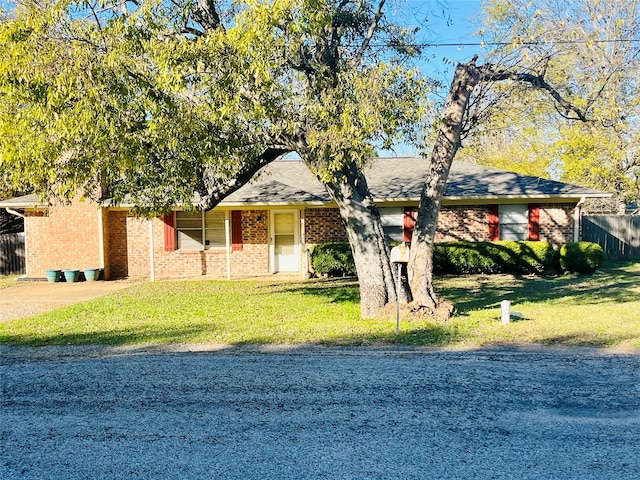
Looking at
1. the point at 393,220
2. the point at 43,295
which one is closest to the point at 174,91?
the point at 43,295

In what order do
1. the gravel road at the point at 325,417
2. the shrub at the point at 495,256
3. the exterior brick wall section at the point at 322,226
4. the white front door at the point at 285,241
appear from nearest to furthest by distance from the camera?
the gravel road at the point at 325,417 < the shrub at the point at 495,256 < the exterior brick wall section at the point at 322,226 < the white front door at the point at 285,241

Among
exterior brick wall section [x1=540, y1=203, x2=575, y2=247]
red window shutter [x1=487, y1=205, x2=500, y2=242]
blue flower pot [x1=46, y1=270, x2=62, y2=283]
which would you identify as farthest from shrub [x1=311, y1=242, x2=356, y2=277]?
blue flower pot [x1=46, y1=270, x2=62, y2=283]

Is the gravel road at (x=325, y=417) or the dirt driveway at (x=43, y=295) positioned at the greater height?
the dirt driveway at (x=43, y=295)

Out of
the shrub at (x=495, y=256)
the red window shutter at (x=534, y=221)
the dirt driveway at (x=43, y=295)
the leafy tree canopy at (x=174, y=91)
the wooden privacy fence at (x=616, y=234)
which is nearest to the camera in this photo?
the leafy tree canopy at (x=174, y=91)

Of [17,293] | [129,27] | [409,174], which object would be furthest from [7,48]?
[409,174]

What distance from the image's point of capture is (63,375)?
6.63 meters

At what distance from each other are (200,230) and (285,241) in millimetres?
2916

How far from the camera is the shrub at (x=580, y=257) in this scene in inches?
674

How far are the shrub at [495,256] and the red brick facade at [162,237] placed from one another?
96 centimetres

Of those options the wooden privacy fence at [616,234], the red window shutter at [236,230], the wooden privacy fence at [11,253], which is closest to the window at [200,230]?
the red window shutter at [236,230]

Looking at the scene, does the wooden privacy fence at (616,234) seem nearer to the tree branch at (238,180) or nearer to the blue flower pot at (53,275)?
the tree branch at (238,180)

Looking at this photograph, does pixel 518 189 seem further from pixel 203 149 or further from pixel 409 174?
pixel 203 149

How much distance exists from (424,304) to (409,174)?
11.0m

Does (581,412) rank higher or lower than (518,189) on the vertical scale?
lower
